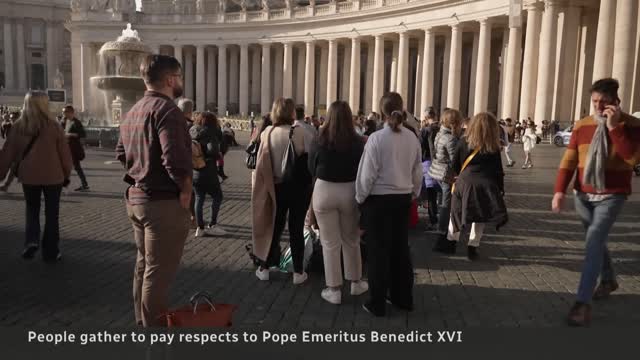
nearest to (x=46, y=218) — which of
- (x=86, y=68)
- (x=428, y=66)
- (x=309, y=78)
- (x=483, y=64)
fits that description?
(x=483, y=64)

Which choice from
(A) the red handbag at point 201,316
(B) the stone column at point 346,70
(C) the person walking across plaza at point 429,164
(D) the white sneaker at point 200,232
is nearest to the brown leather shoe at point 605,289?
(C) the person walking across plaza at point 429,164

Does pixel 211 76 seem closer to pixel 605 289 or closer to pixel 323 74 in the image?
pixel 323 74

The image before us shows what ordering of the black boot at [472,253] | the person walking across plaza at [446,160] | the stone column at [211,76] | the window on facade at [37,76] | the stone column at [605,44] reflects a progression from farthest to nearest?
1. the window on facade at [37,76]
2. the stone column at [211,76]
3. the stone column at [605,44]
4. the person walking across plaza at [446,160]
5. the black boot at [472,253]

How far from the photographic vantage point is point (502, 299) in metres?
5.94

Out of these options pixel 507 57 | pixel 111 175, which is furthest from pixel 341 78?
pixel 111 175

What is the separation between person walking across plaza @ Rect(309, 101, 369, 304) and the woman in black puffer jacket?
3.41 meters

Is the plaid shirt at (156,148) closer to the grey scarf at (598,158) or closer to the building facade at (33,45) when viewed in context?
the grey scarf at (598,158)

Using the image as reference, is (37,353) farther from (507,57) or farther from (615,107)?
(507,57)

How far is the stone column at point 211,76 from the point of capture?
207 ft

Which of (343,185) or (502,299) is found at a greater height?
(343,185)

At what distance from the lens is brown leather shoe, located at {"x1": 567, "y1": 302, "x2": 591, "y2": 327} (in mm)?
5070

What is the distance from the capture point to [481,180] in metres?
7.30

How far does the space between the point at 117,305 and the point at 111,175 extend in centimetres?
1177

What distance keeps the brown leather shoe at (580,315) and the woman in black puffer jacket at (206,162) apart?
224 inches
